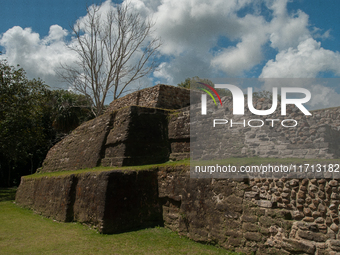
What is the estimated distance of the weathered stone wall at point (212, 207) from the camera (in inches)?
136

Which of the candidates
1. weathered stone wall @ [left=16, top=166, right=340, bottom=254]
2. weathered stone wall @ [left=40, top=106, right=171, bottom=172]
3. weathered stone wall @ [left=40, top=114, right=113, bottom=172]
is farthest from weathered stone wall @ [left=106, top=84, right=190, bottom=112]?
weathered stone wall @ [left=16, top=166, right=340, bottom=254]

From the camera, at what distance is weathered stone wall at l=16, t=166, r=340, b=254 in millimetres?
3449

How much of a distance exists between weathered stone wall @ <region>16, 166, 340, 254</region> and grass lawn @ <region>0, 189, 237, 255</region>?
0.73 feet

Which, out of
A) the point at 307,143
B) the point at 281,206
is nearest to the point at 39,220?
the point at 281,206

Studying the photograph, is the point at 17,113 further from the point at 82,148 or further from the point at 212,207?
the point at 212,207

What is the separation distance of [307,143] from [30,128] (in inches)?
568

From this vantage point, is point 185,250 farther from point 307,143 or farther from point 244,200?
point 307,143

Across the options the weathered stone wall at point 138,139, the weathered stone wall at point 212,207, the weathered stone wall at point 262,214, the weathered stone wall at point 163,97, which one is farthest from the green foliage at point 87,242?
the weathered stone wall at point 163,97

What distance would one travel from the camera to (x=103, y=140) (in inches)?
316

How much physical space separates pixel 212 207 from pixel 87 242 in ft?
8.20

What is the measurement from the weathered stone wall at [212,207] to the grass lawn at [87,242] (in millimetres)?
223

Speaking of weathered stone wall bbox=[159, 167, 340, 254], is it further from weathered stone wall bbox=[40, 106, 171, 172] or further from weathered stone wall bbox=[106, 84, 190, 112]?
weathered stone wall bbox=[106, 84, 190, 112]

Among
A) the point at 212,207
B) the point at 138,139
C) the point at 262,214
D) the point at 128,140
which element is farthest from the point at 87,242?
the point at 262,214

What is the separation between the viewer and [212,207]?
15.3 ft
